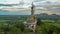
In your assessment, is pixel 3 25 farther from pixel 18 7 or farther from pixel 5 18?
pixel 18 7

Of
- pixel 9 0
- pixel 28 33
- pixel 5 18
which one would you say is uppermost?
pixel 9 0

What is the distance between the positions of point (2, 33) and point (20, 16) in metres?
0.46

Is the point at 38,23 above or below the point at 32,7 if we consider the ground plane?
below

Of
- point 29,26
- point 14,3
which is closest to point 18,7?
point 14,3

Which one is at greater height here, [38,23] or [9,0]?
[9,0]

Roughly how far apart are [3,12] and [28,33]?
2.01 ft

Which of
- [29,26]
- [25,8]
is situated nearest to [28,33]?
[29,26]

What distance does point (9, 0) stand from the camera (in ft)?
15.4

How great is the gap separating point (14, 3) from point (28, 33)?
622 millimetres

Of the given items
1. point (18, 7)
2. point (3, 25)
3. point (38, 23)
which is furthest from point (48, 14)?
point (3, 25)

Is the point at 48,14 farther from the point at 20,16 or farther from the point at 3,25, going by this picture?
the point at 3,25

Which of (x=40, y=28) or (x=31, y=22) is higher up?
(x=31, y=22)

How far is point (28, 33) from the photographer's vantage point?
15.1 feet

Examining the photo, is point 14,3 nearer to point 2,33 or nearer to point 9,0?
point 9,0
